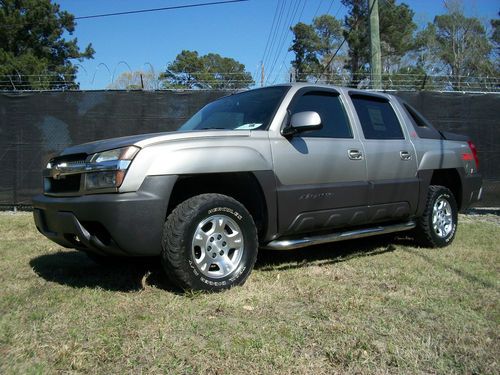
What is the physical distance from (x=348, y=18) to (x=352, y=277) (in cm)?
3405

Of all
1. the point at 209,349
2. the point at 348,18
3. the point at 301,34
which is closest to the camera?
the point at 209,349

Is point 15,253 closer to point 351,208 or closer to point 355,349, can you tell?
point 351,208

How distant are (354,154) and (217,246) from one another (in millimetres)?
1813

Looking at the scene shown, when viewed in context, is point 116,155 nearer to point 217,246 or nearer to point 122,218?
point 122,218

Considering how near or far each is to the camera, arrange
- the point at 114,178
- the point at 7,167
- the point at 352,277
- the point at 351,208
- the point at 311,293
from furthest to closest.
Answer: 1. the point at 7,167
2. the point at 351,208
3. the point at 352,277
4. the point at 311,293
5. the point at 114,178

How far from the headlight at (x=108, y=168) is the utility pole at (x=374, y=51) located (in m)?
7.79

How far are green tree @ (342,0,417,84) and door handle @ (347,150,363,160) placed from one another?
93.5 ft

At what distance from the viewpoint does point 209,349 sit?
2.79 m

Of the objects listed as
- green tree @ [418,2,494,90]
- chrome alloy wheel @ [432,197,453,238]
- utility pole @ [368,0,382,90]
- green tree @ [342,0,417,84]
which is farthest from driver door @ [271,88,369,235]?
green tree @ [418,2,494,90]

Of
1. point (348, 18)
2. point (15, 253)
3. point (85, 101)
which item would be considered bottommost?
point (15, 253)

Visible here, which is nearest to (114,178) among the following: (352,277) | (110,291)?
(110,291)

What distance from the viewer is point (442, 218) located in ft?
19.8

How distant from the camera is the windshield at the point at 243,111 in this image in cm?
448

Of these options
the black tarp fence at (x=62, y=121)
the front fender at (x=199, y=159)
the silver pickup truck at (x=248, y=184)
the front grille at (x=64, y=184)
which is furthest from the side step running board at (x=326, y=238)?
the black tarp fence at (x=62, y=121)
